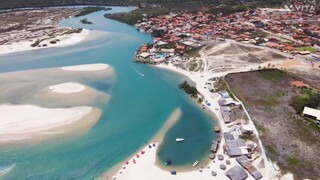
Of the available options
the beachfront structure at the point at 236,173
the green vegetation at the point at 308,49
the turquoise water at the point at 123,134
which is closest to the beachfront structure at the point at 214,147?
the turquoise water at the point at 123,134

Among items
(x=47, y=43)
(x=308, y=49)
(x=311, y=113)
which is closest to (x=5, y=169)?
(x=311, y=113)

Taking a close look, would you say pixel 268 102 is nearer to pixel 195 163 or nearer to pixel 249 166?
pixel 249 166

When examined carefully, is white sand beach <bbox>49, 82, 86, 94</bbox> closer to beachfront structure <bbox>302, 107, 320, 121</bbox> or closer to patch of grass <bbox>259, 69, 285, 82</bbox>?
patch of grass <bbox>259, 69, 285, 82</bbox>

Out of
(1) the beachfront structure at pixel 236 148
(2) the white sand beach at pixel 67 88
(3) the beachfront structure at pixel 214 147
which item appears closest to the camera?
(1) the beachfront structure at pixel 236 148

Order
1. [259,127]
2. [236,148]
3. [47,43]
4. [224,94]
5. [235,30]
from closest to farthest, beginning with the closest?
[236,148] → [259,127] → [224,94] → [47,43] → [235,30]

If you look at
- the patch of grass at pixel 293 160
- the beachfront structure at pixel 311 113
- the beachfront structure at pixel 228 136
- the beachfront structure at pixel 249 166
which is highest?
the beachfront structure at pixel 311 113

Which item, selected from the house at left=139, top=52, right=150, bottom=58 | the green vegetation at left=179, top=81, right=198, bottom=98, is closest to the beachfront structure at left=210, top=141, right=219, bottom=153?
the green vegetation at left=179, top=81, right=198, bottom=98

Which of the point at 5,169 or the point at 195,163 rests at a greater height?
the point at 195,163

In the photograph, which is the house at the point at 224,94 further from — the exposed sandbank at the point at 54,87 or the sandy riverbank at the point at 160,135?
the exposed sandbank at the point at 54,87
